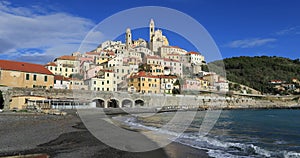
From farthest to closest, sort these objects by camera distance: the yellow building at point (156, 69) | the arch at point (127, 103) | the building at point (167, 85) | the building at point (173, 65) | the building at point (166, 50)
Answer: the building at point (166, 50)
the building at point (173, 65)
the yellow building at point (156, 69)
the building at point (167, 85)
the arch at point (127, 103)

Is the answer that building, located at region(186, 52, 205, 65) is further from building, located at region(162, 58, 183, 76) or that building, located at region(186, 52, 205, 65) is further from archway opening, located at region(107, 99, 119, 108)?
archway opening, located at region(107, 99, 119, 108)

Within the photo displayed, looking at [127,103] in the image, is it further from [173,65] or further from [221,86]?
[221,86]

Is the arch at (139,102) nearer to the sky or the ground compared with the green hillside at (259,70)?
nearer to the ground

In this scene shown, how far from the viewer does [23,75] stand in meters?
34.8

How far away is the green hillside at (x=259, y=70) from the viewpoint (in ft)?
347

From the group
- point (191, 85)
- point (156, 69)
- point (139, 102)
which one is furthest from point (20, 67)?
point (191, 85)

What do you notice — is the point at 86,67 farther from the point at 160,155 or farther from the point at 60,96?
the point at 160,155

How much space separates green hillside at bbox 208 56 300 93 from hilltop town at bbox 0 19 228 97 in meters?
18.1

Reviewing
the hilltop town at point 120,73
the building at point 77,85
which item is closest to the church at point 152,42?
the hilltop town at point 120,73

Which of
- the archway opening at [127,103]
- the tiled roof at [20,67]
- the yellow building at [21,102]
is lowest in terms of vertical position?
the archway opening at [127,103]

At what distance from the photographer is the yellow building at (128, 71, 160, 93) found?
5503 centimetres

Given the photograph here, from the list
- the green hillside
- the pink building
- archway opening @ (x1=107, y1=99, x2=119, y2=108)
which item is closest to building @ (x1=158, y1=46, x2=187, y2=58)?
the green hillside

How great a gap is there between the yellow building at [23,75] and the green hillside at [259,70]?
70379 mm

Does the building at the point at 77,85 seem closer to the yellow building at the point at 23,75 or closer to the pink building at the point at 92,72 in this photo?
the pink building at the point at 92,72
